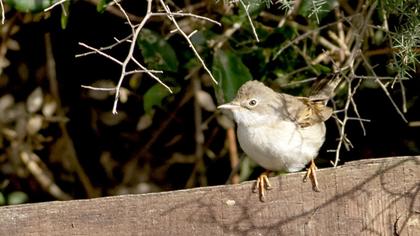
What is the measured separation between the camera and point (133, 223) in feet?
10.6

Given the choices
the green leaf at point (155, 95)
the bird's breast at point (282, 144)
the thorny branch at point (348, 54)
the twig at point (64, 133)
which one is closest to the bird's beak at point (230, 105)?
the bird's breast at point (282, 144)

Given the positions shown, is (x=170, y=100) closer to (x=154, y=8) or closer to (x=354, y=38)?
(x=154, y=8)

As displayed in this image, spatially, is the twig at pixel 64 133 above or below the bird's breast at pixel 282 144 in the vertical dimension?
below

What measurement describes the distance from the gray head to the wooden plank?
0.83 meters

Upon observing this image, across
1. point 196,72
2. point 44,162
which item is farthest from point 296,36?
point 44,162

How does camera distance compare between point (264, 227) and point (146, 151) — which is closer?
point (264, 227)

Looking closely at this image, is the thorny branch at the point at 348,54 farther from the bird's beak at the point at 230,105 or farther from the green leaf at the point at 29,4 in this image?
the green leaf at the point at 29,4

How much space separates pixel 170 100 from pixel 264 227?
1776 mm

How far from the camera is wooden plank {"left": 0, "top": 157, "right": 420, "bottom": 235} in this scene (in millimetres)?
3102

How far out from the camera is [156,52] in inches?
167

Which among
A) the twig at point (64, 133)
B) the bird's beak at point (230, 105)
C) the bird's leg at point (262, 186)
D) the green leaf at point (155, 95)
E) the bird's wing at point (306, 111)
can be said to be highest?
the bird's wing at point (306, 111)

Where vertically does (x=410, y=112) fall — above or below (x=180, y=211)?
above

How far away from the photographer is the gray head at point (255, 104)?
159 inches

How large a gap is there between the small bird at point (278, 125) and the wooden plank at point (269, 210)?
611 millimetres
